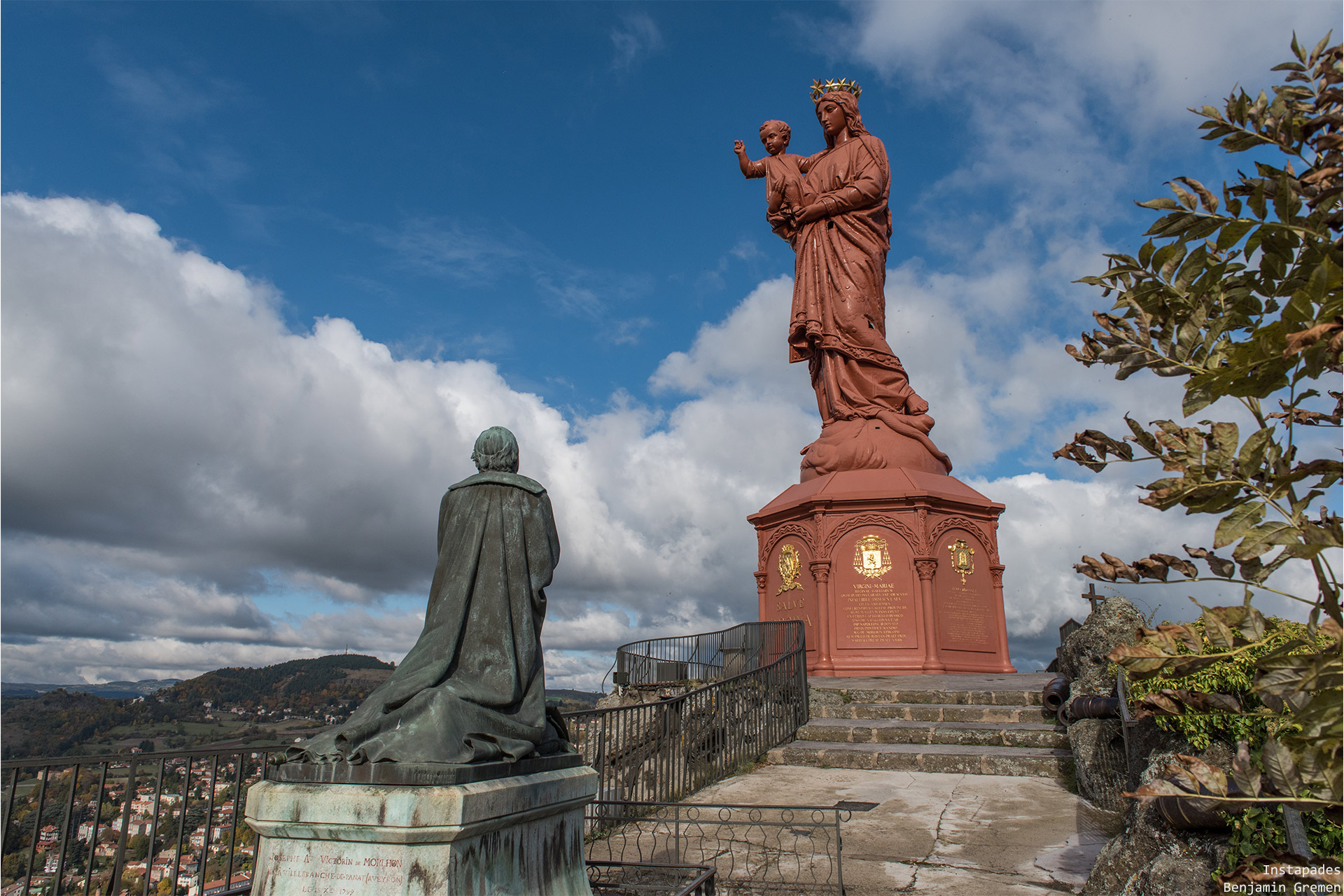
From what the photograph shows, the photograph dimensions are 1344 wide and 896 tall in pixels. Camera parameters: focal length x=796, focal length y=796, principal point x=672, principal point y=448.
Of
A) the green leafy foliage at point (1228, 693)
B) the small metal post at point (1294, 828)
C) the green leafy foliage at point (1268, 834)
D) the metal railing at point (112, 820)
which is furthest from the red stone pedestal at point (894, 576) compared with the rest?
the small metal post at point (1294, 828)

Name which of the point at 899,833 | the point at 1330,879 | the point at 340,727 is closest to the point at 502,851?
the point at 340,727

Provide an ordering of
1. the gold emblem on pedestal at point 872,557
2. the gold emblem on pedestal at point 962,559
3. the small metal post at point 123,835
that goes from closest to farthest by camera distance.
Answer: the small metal post at point 123,835 → the gold emblem on pedestal at point 872,557 → the gold emblem on pedestal at point 962,559

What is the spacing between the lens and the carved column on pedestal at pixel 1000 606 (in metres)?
15.3

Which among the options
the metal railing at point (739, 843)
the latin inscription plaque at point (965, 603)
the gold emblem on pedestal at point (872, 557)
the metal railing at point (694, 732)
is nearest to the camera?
the metal railing at point (739, 843)

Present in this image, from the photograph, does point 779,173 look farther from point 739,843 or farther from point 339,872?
point 339,872

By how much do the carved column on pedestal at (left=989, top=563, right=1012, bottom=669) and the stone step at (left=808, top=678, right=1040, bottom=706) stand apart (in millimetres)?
4295

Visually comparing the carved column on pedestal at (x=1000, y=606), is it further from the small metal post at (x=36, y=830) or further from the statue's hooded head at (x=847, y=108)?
the small metal post at (x=36, y=830)

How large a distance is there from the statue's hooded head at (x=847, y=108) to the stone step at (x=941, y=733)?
13674 mm

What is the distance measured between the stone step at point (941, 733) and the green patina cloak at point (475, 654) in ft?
23.1

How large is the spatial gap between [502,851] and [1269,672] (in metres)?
3.12

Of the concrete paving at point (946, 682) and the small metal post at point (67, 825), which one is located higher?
the concrete paving at point (946, 682)

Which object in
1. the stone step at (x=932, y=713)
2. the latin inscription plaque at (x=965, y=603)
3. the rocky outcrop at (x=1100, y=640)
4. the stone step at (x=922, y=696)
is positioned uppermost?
the latin inscription plaque at (x=965, y=603)

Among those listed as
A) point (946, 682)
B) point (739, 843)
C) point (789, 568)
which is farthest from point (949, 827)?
point (789, 568)

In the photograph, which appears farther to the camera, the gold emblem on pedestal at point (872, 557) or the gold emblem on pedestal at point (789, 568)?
the gold emblem on pedestal at point (789, 568)
